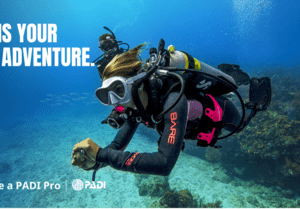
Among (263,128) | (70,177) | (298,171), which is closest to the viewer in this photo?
(298,171)

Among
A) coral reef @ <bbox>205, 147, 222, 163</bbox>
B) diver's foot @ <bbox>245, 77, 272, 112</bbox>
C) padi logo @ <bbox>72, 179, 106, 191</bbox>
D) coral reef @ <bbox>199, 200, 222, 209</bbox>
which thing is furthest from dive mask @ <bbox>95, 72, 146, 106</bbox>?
coral reef @ <bbox>205, 147, 222, 163</bbox>

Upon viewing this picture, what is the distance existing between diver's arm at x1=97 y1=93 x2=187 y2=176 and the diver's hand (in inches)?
2.5

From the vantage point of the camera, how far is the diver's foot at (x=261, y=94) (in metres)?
3.10

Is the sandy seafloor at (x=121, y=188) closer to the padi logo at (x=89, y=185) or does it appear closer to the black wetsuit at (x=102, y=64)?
the padi logo at (x=89, y=185)

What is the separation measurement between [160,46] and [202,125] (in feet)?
4.22

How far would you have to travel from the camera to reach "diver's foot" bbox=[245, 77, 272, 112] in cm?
310

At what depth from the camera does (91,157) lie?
1.32m

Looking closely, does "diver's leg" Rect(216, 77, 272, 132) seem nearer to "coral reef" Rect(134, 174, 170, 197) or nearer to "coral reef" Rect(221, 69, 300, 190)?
"coral reef" Rect(134, 174, 170, 197)

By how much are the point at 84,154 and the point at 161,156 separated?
709mm

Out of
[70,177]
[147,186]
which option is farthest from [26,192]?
[147,186]

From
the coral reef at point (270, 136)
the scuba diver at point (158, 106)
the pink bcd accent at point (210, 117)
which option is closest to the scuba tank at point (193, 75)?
the scuba diver at point (158, 106)

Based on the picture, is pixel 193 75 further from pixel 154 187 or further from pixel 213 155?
pixel 213 155

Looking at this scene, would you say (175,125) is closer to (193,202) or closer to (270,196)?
(193,202)

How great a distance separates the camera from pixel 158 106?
171cm
